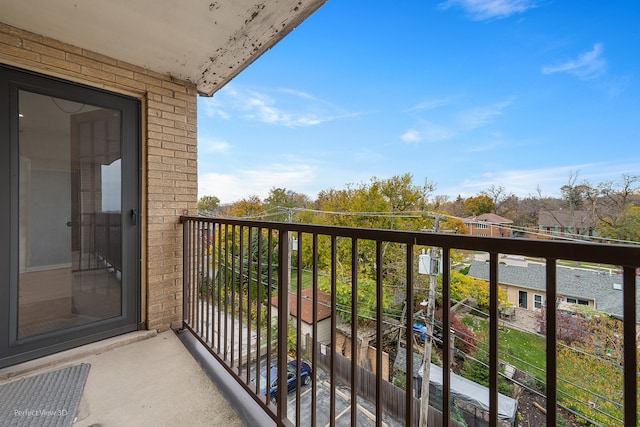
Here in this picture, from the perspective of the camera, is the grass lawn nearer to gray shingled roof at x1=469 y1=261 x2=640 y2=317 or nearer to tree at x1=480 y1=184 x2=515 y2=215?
gray shingled roof at x1=469 y1=261 x2=640 y2=317

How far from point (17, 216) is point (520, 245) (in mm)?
2738

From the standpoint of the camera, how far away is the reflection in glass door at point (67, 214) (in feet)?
6.19

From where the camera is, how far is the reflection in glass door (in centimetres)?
189

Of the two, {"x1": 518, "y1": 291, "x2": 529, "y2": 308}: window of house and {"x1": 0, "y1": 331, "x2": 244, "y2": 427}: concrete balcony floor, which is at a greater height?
{"x1": 518, "y1": 291, "x2": 529, "y2": 308}: window of house

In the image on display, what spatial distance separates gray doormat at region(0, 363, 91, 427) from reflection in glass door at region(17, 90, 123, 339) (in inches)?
15.1

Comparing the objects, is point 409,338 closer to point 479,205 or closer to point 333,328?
point 333,328

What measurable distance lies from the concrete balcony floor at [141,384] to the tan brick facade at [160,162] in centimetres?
35

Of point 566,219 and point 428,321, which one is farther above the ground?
point 566,219

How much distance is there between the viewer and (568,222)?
5.04 metres

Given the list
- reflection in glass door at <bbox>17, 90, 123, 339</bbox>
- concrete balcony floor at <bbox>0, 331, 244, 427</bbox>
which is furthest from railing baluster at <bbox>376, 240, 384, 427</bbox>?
reflection in glass door at <bbox>17, 90, 123, 339</bbox>

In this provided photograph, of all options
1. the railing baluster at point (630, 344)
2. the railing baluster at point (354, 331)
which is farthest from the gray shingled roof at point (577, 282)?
the railing baluster at point (354, 331)

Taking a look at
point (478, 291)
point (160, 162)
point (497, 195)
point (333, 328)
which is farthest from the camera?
point (497, 195)

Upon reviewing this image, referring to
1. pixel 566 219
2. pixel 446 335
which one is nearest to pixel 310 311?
pixel 446 335

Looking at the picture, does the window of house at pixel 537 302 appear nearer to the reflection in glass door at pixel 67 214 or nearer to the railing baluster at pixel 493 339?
the railing baluster at pixel 493 339
